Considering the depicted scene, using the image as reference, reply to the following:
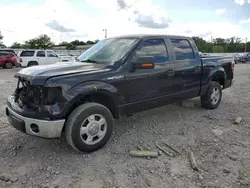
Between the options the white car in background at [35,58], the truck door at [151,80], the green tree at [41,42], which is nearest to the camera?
the truck door at [151,80]

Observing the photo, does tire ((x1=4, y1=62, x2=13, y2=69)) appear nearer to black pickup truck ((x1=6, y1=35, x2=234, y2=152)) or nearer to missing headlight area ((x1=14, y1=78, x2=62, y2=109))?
black pickup truck ((x1=6, y1=35, x2=234, y2=152))

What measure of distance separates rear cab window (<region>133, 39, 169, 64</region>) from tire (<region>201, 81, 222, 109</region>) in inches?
69.3

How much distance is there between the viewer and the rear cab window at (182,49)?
481cm

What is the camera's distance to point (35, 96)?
10.9ft

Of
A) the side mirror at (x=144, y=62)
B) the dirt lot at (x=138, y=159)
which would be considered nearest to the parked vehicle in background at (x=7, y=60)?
the dirt lot at (x=138, y=159)

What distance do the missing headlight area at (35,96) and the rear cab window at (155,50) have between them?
1.50 meters

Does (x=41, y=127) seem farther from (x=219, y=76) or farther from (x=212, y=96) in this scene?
(x=219, y=76)

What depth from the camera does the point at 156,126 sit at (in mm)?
4727

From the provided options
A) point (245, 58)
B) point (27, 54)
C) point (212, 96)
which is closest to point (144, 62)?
point (212, 96)

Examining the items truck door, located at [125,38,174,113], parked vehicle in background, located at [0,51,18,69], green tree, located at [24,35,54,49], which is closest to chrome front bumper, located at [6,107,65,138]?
truck door, located at [125,38,174,113]

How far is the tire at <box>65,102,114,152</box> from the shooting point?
130 inches

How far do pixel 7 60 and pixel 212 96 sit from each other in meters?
18.2

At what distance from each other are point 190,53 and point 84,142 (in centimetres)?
309

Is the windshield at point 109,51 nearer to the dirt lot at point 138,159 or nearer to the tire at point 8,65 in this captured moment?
the dirt lot at point 138,159
